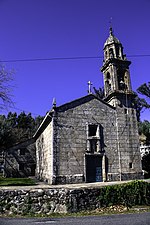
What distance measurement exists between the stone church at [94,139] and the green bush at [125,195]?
26.0 ft

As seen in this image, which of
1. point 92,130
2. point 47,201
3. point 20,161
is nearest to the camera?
point 47,201

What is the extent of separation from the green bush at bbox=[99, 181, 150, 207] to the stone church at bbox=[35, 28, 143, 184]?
792cm

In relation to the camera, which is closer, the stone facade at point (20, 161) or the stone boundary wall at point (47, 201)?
the stone boundary wall at point (47, 201)

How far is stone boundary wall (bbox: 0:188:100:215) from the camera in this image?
330 inches

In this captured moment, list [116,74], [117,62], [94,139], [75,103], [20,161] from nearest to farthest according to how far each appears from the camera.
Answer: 1. [94,139]
2. [75,103]
3. [116,74]
4. [117,62]
5. [20,161]

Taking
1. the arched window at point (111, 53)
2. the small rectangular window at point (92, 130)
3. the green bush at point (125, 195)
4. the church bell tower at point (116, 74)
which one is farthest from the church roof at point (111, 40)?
the green bush at point (125, 195)

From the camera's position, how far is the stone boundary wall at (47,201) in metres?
8.38

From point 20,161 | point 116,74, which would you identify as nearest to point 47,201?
point 116,74

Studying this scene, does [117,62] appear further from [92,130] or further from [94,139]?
[94,139]

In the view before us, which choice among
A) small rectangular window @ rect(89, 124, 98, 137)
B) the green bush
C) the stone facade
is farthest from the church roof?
the stone facade

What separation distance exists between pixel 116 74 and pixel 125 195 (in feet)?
49.2

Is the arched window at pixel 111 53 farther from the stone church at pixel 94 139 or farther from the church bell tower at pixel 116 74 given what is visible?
the stone church at pixel 94 139

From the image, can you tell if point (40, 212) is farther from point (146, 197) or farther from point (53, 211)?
point (146, 197)

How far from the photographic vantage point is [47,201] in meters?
8.59
